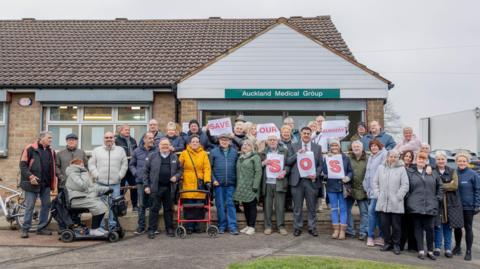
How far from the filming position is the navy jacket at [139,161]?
29.2 feet

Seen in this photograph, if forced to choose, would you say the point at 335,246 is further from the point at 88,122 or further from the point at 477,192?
the point at 88,122

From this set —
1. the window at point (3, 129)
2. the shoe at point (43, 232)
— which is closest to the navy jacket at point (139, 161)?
the shoe at point (43, 232)

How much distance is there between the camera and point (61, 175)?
29.7 feet

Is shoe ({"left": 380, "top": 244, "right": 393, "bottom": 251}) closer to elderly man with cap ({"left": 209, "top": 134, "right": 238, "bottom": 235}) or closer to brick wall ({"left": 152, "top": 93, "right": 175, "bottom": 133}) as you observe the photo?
elderly man with cap ({"left": 209, "top": 134, "right": 238, "bottom": 235})

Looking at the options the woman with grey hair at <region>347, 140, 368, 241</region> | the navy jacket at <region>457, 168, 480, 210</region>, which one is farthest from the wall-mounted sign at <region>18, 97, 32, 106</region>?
the navy jacket at <region>457, 168, 480, 210</region>

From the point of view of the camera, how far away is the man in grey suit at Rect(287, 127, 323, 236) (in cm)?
866

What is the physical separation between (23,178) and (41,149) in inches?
25.4

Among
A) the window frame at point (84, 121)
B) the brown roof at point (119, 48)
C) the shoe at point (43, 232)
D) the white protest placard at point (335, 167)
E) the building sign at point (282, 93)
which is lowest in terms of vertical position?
the shoe at point (43, 232)

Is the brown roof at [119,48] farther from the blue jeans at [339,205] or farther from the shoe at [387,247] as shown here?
the shoe at [387,247]

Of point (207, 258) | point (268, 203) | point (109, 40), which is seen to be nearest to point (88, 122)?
point (109, 40)

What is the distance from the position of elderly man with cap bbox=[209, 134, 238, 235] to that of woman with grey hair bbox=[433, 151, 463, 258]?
3741 mm

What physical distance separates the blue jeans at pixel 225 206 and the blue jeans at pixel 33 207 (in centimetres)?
342

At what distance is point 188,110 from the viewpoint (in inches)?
522

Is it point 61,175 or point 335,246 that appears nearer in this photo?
point 335,246
